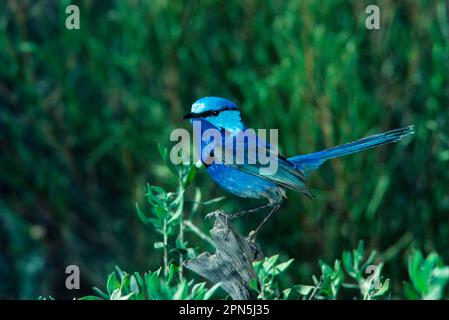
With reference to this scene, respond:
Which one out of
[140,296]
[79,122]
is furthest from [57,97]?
[140,296]

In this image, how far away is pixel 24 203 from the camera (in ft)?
10.1

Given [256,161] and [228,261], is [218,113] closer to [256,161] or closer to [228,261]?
[256,161]

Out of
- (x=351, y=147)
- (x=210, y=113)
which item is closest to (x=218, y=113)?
(x=210, y=113)

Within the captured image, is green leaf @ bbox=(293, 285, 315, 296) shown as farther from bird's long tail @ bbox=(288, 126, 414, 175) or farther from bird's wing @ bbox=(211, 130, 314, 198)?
bird's long tail @ bbox=(288, 126, 414, 175)

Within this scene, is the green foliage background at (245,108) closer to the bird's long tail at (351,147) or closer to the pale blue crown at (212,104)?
the bird's long tail at (351,147)

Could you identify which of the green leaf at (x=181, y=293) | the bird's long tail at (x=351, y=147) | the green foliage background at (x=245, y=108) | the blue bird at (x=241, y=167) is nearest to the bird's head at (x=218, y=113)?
the blue bird at (x=241, y=167)

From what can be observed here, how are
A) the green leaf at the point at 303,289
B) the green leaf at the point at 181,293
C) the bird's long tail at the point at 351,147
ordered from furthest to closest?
the bird's long tail at the point at 351,147 < the green leaf at the point at 303,289 < the green leaf at the point at 181,293

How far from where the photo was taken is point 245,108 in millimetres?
2467

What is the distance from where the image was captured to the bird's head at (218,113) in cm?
150

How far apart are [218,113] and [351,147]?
299mm

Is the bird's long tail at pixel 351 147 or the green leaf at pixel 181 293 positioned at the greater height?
the bird's long tail at pixel 351 147

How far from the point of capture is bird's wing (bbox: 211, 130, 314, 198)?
4.91 feet

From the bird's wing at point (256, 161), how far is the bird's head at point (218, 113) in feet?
0.09

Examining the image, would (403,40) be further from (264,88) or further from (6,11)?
(6,11)
